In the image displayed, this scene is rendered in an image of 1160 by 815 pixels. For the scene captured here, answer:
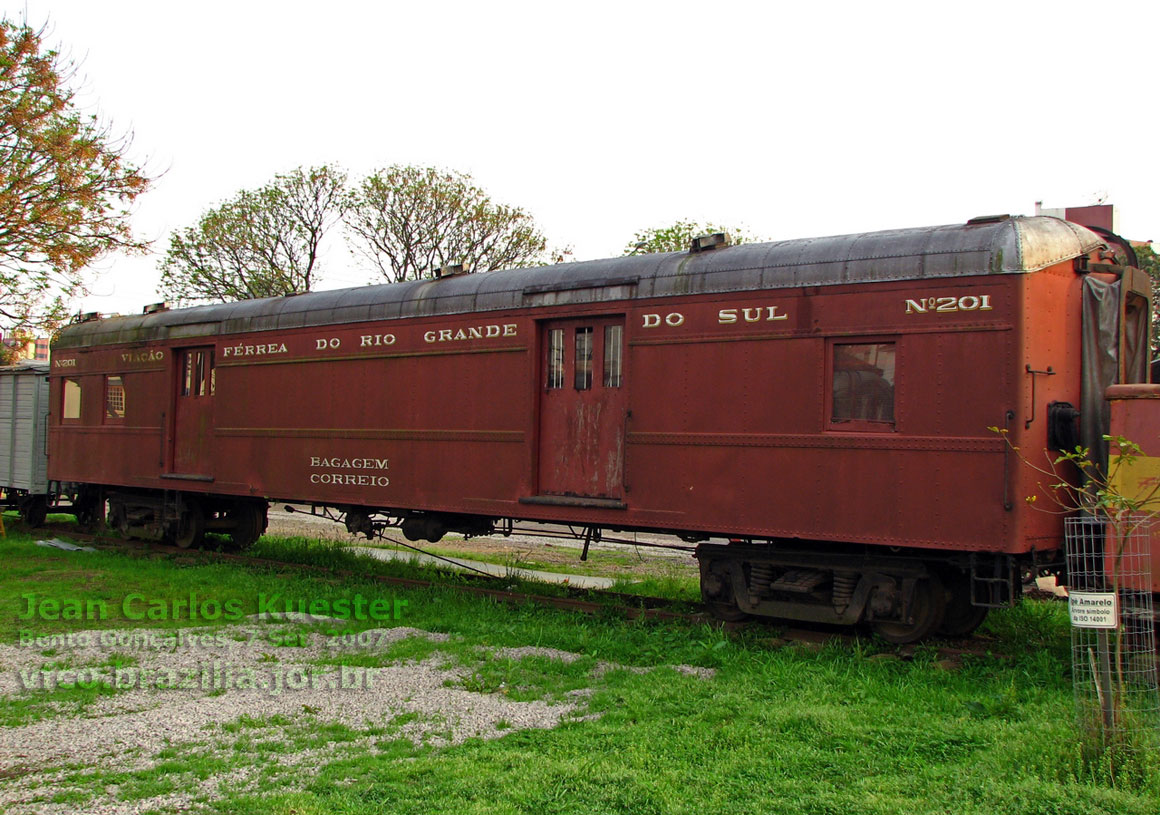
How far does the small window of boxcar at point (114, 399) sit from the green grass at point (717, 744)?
697 centimetres

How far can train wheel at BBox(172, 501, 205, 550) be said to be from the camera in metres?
14.3

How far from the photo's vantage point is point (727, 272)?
8.78 m

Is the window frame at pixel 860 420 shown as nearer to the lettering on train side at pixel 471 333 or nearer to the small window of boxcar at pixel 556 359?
the small window of boxcar at pixel 556 359

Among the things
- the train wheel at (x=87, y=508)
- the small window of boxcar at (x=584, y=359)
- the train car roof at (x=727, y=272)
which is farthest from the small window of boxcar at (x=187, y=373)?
the small window of boxcar at (x=584, y=359)

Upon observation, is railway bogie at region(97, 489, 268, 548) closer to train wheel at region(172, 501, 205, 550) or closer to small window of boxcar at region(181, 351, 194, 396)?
train wheel at region(172, 501, 205, 550)

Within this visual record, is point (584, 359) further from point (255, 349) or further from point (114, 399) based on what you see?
point (114, 399)

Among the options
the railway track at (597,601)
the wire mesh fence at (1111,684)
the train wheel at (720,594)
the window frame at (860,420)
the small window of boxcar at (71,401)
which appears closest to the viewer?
the wire mesh fence at (1111,684)

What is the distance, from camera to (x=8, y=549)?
14.2 m

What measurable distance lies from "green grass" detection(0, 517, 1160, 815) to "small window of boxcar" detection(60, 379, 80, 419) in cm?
834

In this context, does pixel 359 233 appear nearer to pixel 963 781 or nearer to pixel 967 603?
pixel 967 603

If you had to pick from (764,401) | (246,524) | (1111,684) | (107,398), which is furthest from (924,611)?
(107,398)

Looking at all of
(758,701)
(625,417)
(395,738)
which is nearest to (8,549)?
(625,417)

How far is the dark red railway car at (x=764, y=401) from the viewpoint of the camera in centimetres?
747

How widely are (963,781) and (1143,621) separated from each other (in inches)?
91.4
